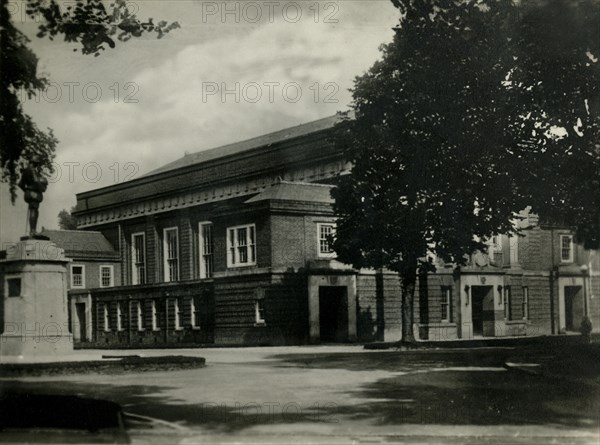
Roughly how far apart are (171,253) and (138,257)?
3.18 meters

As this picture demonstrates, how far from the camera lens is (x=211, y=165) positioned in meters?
38.9

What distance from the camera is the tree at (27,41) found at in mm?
12828

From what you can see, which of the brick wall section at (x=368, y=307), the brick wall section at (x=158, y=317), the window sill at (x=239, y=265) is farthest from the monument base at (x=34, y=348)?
the brick wall section at (x=368, y=307)

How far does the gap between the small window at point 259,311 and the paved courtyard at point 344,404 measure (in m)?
14.1

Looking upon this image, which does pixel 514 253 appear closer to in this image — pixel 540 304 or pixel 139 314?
pixel 540 304

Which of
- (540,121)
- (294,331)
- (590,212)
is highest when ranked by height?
(540,121)

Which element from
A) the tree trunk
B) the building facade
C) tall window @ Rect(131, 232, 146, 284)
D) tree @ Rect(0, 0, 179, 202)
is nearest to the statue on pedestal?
tree @ Rect(0, 0, 179, 202)

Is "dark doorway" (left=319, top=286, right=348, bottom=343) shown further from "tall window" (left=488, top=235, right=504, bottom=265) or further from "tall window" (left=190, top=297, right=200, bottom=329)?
"tall window" (left=488, top=235, right=504, bottom=265)

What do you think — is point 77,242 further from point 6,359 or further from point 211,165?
point 6,359

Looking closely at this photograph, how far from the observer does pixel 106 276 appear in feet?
Answer: 148

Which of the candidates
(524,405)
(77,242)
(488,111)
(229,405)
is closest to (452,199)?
(488,111)

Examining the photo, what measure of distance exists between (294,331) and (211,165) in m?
11.7

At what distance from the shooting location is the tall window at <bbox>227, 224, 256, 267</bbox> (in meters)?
32.8

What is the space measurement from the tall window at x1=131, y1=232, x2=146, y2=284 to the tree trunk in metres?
20.9
